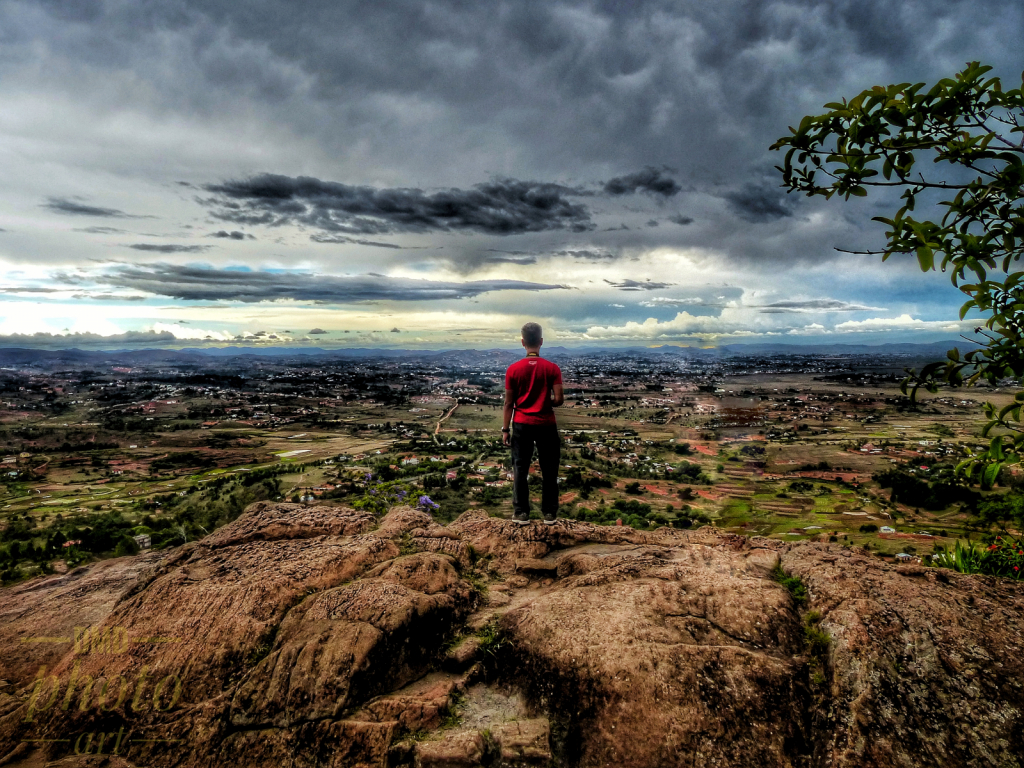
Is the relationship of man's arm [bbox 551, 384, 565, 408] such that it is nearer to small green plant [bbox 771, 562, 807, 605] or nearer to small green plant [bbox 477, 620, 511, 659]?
small green plant [bbox 477, 620, 511, 659]

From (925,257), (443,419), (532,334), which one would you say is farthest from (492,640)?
(443,419)

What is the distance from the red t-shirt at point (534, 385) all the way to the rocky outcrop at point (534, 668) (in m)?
2.51

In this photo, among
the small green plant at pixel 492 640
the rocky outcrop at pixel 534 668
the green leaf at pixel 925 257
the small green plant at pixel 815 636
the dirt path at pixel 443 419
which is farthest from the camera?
the dirt path at pixel 443 419

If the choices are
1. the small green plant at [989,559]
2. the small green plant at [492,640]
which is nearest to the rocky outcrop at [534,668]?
the small green plant at [492,640]

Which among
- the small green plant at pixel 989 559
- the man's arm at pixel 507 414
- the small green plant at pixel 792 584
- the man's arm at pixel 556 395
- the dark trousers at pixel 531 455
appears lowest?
→ the small green plant at pixel 989 559

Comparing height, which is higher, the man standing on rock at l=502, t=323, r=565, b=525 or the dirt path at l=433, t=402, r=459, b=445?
the man standing on rock at l=502, t=323, r=565, b=525

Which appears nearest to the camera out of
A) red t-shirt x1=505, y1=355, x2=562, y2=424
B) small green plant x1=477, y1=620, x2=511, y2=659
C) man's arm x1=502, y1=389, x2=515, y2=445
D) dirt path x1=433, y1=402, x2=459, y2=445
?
small green plant x1=477, y1=620, x2=511, y2=659

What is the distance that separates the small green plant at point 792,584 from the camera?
501 cm

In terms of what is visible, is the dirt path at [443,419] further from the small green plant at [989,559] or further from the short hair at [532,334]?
the small green plant at [989,559]

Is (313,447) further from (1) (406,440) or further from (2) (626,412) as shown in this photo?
(2) (626,412)

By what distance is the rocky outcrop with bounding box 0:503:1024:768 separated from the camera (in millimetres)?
3732

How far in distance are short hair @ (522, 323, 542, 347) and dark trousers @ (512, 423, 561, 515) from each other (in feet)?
4.74

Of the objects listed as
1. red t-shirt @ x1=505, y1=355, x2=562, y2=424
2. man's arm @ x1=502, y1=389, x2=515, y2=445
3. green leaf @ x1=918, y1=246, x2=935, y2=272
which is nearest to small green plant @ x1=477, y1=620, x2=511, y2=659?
man's arm @ x1=502, y1=389, x2=515, y2=445

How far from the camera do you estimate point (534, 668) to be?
4.48m
